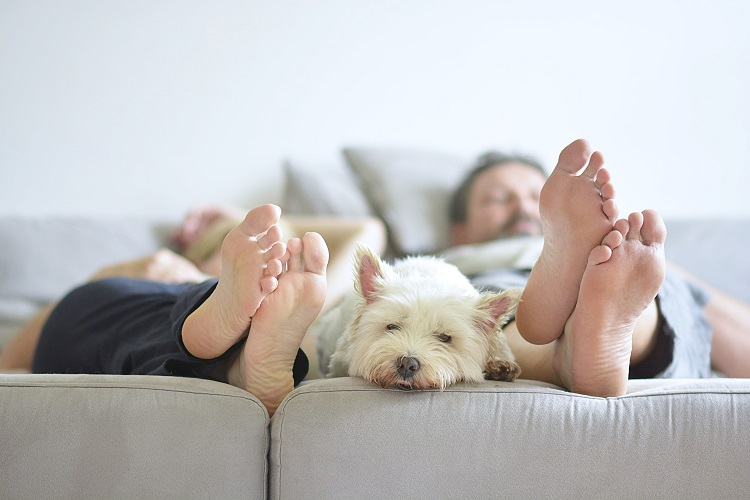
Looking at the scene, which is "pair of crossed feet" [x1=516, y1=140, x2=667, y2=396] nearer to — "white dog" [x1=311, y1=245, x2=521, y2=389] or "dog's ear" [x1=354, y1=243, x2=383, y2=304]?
"white dog" [x1=311, y1=245, x2=521, y2=389]

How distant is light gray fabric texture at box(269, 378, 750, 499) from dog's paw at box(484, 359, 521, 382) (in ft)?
0.42

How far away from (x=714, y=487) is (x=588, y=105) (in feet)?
7.60

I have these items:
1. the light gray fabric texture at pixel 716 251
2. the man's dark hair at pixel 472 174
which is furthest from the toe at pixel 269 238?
the light gray fabric texture at pixel 716 251

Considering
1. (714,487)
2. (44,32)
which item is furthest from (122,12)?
(714,487)

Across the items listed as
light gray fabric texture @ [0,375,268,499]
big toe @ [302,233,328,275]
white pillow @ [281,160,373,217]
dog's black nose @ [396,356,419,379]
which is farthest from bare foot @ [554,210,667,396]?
white pillow @ [281,160,373,217]

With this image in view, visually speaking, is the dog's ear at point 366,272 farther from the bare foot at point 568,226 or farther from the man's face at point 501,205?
the man's face at point 501,205

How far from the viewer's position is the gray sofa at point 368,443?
1.08 m

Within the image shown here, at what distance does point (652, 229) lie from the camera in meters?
1.13

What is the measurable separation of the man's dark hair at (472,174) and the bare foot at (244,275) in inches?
57.4

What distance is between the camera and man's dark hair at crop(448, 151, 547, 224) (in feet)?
8.29

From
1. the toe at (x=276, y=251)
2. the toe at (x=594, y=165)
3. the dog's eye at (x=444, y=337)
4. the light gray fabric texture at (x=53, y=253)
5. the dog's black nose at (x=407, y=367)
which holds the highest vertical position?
the toe at (x=594, y=165)

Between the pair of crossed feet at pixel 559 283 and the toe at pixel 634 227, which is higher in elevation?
the toe at pixel 634 227

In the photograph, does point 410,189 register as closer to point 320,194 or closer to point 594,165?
point 320,194

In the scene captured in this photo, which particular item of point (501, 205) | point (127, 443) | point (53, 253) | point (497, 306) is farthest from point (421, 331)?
point (53, 253)
